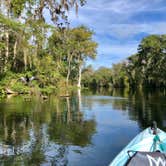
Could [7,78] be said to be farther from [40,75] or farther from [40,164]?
[40,164]

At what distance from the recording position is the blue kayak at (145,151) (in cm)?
638

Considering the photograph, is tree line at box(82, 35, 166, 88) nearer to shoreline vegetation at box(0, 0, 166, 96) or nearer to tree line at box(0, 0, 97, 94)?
shoreline vegetation at box(0, 0, 166, 96)

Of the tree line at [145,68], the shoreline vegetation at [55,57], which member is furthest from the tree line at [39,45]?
the tree line at [145,68]

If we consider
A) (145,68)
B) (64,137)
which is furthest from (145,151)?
(145,68)

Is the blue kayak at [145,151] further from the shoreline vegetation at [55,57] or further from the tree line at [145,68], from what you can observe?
the tree line at [145,68]

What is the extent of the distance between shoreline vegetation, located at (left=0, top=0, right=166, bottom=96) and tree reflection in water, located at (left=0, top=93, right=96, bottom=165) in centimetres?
195

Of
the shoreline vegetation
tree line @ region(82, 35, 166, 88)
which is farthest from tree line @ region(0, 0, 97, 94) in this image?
tree line @ region(82, 35, 166, 88)

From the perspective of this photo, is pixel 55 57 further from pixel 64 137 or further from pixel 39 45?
pixel 64 137

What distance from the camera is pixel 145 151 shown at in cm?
780

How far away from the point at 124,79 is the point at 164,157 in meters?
91.8

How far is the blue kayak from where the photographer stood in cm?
638

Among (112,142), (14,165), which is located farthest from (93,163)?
(112,142)

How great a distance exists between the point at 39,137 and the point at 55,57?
44149mm

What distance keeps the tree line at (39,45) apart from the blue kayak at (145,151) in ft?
9.05
